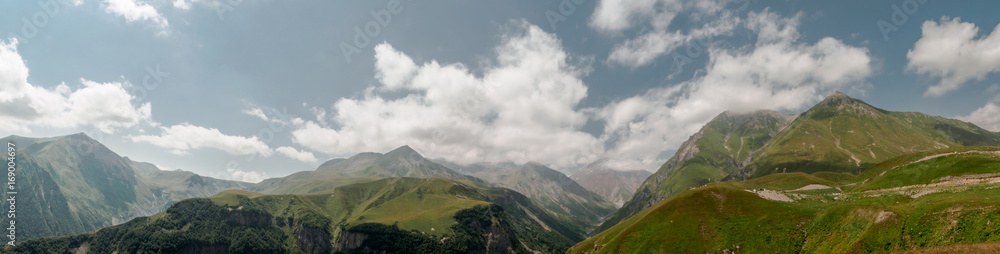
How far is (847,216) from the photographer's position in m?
66.2

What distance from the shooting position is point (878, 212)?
56844mm

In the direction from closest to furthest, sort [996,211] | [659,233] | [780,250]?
[996,211] → [780,250] → [659,233]

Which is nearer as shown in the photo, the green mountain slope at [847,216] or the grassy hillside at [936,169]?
the green mountain slope at [847,216]

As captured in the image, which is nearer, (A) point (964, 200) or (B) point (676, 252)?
(A) point (964, 200)

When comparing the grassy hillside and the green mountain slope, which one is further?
the grassy hillside

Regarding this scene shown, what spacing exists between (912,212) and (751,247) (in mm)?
31724

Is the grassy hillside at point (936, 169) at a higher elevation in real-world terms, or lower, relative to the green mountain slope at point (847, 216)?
higher

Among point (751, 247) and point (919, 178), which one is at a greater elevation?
→ point (919, 178)

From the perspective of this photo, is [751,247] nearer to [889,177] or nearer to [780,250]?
[780,250]

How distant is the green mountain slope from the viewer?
155 ft

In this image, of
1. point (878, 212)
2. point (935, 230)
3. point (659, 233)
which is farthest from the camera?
point (659, 233)

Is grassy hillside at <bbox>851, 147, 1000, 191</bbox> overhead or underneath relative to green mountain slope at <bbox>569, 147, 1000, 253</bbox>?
overhead

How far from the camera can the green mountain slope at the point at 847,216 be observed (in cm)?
4731

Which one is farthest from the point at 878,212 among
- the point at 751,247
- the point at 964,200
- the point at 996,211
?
the point at 751,247
